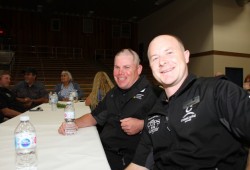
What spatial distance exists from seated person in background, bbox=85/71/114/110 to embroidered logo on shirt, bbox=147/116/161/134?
233 centimetres

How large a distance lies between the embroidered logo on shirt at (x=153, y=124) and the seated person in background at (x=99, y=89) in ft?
7.66

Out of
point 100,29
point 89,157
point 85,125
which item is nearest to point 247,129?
point 89,157

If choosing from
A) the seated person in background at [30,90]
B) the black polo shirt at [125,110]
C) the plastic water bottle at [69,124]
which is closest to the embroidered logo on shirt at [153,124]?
the black polo shirt at [125,110]

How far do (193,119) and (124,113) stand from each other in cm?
85

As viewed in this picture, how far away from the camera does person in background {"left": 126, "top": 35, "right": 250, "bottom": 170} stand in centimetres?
108

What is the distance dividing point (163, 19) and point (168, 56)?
41.3 feet

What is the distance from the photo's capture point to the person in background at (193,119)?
1.08 m

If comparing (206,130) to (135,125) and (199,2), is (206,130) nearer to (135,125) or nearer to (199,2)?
(135,125)

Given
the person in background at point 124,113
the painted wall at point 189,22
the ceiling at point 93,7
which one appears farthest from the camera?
the ceiling at point 93,7

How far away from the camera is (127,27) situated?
16297mm

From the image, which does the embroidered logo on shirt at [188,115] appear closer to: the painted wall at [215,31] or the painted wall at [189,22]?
the painted wall at [215,31]

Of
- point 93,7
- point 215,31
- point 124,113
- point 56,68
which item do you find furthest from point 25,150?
point 93,7

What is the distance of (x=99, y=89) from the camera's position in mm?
3748

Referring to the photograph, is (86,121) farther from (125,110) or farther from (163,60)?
(163,60)
